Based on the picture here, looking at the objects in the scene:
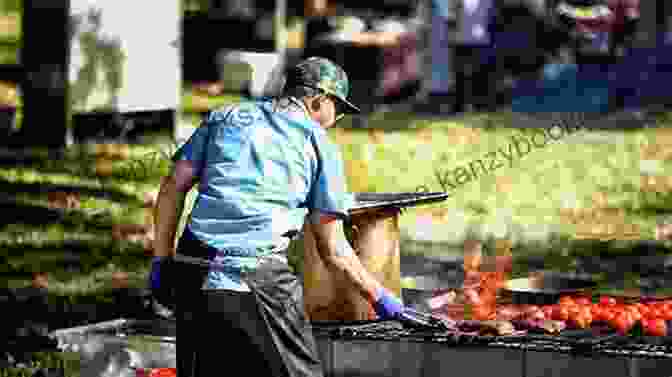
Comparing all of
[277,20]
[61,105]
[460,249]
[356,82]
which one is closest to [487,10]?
[356,82]

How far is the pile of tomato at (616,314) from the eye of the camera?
7918 mm

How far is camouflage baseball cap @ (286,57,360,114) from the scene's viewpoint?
6.41 metres

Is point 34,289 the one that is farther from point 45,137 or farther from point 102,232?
point 45,137

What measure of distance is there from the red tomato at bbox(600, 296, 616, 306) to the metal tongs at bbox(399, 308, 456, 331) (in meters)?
1.34

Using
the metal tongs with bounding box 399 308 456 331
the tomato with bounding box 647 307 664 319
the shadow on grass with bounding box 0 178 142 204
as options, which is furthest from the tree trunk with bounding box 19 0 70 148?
the metal tongs with bounding box 399 308 456 331

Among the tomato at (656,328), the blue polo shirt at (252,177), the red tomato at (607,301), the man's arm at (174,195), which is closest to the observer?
the blue polo shirt at (252,177)

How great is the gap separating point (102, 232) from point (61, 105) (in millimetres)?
3989

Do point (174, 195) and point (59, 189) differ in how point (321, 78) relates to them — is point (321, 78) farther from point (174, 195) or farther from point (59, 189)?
point (59, 189)

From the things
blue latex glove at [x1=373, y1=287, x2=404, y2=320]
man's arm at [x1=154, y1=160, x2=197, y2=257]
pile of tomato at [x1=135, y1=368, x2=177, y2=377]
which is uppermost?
man's arm at [x1=154, y1=160, x2=197, y2=257]

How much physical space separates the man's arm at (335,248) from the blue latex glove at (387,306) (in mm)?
146

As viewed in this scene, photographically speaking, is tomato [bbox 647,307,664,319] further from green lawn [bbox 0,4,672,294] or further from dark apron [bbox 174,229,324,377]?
green lawn [bbox 0,4,672,294]

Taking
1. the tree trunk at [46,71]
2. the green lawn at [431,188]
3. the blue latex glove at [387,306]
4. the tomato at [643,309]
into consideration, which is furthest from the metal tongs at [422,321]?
the tree trunk at [46,71]

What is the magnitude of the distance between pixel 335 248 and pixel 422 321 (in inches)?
33.4

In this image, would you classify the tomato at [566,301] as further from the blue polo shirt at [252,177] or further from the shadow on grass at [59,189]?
the shadow on grass at [59,189]
